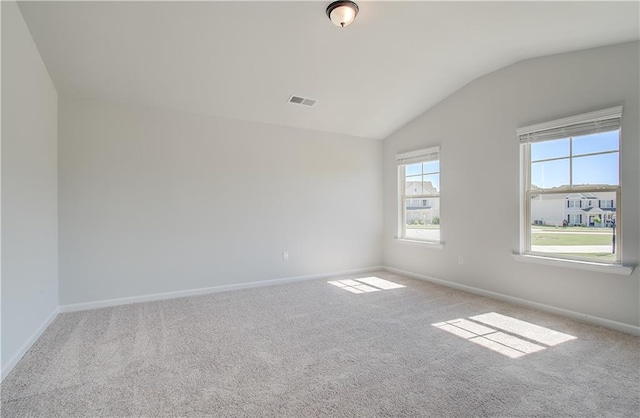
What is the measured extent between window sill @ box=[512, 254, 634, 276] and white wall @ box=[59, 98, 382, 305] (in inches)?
101

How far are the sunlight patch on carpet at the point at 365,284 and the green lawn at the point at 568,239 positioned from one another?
5.97 ft

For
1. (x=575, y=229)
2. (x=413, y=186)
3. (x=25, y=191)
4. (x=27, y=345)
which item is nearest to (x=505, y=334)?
(x=575, y=229)

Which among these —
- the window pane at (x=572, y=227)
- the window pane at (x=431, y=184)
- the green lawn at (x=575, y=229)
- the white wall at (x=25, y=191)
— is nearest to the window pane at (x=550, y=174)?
the window pane at (x=572, y=227)

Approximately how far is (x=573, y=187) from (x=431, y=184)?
6.17 feet

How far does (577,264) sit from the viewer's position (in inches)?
124

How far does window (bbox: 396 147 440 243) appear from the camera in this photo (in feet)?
15.8

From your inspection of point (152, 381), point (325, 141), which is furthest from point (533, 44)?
point (152, 381)

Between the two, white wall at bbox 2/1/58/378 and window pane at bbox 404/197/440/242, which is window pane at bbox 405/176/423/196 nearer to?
window pane at bbox 404/197/440/242

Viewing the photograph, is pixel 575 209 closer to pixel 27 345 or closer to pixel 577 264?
pixel 577 264

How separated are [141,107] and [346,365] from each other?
148 inches

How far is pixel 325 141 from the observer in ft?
16.9

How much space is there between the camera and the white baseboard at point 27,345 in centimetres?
221

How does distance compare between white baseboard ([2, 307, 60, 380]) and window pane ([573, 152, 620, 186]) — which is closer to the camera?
white baseboard ([2, 307, 60, 380])

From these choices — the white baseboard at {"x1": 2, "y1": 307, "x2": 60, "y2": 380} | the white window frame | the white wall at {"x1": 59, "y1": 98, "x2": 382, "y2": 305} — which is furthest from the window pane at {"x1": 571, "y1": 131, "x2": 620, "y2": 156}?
the white baseboard at {"x1": 2, "y1": 307, "x2": 60, "y2": 380}
